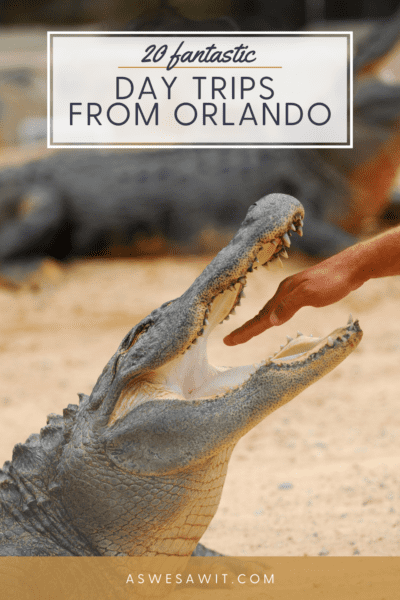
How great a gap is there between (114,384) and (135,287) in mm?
4646

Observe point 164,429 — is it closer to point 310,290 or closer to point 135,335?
point 135,335

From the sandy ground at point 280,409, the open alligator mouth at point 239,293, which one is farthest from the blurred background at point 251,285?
the open alligator mouth at point 239,293

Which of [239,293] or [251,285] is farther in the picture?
[251,285]

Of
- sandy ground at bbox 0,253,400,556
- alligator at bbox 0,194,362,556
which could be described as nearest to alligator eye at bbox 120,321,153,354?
alligator at bbox 0,194,362,556

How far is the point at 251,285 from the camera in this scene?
6.38 meters

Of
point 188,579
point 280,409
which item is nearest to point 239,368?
point 188,579

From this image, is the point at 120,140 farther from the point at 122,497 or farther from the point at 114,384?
the point at 122,497

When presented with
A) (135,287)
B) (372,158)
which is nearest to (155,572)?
(135,287)

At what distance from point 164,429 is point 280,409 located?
2.36m

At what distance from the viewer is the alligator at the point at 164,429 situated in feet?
5.95

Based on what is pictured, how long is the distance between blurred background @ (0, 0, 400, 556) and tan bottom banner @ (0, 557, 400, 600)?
0.57 ft

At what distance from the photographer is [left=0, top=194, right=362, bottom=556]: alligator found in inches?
71.4

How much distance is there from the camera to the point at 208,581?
2279 millimetres

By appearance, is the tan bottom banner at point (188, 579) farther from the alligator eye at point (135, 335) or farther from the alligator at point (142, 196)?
the alligator at point (142, 196)
